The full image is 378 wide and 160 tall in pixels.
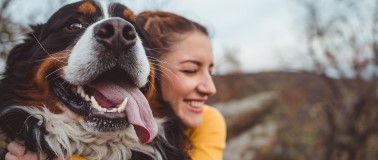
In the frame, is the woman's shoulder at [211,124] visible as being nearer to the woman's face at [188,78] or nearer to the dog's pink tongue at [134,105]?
the woman's face at [188,78]

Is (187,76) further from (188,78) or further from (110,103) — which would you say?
(110,103)

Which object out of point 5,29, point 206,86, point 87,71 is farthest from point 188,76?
point 5,29

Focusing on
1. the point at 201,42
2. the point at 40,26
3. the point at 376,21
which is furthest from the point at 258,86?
the point at 40,26

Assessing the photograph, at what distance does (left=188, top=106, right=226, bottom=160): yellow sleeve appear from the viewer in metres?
3.35

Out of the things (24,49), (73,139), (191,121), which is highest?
(24,49)

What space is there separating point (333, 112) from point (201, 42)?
284 inches

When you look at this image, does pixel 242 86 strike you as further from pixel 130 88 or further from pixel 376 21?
pixel 130 88

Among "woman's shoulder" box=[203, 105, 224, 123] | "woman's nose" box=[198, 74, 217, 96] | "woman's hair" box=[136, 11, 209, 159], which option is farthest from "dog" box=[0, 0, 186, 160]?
"woman's shoulder" box=[203, 105, 224, 123]

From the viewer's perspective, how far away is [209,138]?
3533 millimetres

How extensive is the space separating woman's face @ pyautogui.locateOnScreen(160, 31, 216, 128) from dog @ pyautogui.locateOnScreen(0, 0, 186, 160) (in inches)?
19.4

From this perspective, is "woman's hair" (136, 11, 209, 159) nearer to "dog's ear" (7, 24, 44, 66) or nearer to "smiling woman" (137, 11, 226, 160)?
"smiling woman" (137, 11, 226, 160)

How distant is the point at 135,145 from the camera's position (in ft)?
9.04

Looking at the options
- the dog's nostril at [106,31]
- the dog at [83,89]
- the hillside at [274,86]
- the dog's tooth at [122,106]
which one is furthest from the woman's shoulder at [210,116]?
the hillside at [274,86]

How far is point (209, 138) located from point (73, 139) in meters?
1.24
